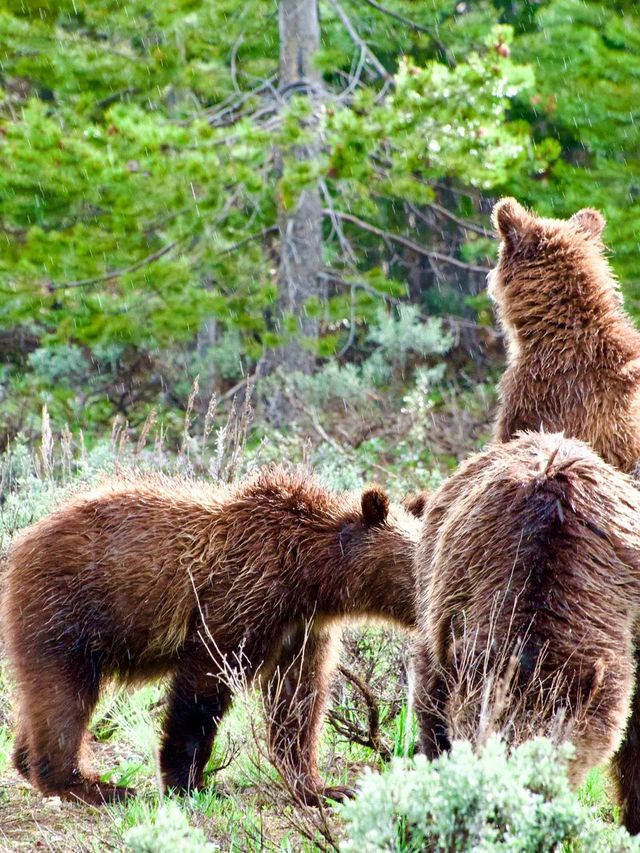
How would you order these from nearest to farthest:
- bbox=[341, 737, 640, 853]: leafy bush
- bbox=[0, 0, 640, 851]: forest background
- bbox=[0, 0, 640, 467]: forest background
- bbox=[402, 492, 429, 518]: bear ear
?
bbox=[341, 737, 640, 853]: leafy bush, bbox=[402, 492, 429, 518]: bear ear, bbox=[0, 0, 640, 851]: forest background, bbox=[0, 0, 640, 467]: forest background

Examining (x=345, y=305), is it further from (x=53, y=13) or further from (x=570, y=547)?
(x=570, y=547)

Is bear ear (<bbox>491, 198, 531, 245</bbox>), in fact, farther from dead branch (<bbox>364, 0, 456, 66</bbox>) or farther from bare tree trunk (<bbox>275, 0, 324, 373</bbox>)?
dead branch (<bbox>364, 0, 456, 66</bbox>)

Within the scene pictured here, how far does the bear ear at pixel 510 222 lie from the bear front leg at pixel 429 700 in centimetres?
184

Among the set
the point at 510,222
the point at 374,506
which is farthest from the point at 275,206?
the point at 510,222

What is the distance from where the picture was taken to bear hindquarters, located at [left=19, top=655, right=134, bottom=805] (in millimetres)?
5035

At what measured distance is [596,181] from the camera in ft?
47.4

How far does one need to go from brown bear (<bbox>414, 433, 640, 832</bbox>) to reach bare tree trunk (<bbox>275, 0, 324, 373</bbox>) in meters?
11.1

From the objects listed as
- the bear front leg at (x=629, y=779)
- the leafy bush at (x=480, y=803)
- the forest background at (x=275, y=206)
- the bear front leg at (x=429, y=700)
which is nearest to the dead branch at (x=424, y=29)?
the forest background at (x=275, y=206)

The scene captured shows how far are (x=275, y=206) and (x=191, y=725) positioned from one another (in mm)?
11465

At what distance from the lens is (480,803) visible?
2795 millimetres

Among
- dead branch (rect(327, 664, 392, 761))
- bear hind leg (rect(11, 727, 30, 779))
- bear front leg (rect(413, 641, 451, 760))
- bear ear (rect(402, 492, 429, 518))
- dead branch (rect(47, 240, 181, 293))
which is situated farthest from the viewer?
dead branch (rect(47, 240, 181, 293))

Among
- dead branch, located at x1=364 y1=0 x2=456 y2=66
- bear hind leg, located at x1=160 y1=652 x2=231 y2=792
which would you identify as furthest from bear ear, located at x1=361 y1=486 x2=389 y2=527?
dead branch, located at x1=364 y1=0 x2=456 y2=66

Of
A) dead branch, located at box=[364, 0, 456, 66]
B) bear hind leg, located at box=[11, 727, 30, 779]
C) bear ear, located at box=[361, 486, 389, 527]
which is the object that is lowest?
bear hind leg, located at box=[11, 727, 30, 779]

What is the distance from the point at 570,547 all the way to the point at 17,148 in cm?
1064
